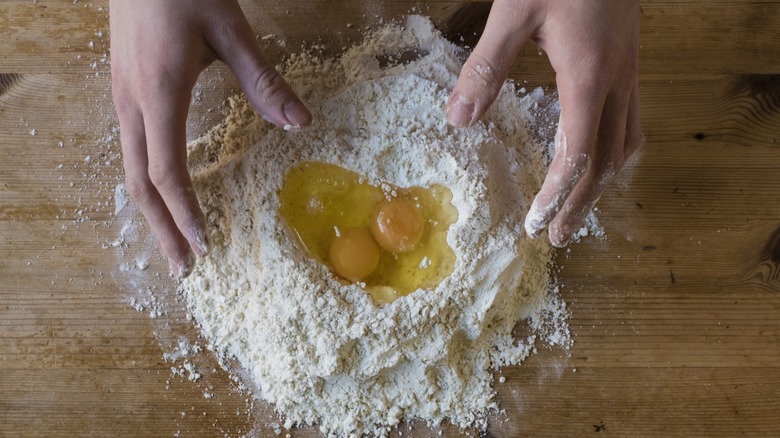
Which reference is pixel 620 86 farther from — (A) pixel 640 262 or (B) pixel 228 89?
(B) pixel 228 89

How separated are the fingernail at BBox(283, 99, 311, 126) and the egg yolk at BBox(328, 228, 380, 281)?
0.88 feet

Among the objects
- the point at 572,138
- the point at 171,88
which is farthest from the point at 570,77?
the point at 171,88

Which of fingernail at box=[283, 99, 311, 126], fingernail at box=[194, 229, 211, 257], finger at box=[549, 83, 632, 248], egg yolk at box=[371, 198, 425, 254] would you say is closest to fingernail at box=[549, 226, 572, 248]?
finger at box=[549, 83, 632, 248]

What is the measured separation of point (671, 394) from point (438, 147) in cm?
80

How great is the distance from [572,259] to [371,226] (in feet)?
1.63

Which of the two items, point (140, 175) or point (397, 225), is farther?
point (397, 225)

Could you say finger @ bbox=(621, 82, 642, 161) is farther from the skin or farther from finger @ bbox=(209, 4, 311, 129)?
finger @ bbox=(209, 4, 311, 129)

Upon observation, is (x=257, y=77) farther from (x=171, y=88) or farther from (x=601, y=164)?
(x=601, y=164)

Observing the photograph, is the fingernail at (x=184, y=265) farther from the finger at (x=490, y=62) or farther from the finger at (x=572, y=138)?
the finger at (x=572, y=138)

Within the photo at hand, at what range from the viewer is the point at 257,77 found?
3.73 feet

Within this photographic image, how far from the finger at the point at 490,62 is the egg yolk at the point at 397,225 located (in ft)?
0.75

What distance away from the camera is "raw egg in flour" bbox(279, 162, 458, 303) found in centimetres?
126

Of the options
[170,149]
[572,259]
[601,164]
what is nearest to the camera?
[170,149]

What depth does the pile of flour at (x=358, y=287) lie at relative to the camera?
4.03 ft
